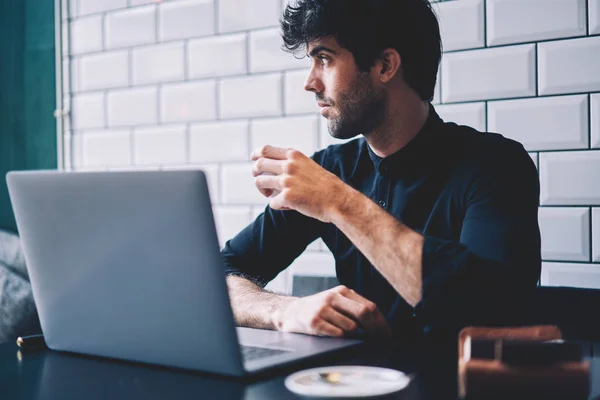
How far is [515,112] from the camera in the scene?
176 centimetres

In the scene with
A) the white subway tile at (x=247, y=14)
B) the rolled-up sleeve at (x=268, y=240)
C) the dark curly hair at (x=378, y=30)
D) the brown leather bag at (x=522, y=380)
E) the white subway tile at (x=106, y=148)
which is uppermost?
the white subway tile at (x=247, y=14)

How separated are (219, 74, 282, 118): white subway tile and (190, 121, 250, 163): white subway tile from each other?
0.13 ft

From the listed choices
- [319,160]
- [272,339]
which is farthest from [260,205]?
[272,339]

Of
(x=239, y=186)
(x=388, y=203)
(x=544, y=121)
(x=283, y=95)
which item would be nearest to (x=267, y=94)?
(x=283, y=95)

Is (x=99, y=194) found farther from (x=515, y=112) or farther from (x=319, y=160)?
(x=515, y=112)

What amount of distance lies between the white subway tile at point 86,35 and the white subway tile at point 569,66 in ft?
5.03

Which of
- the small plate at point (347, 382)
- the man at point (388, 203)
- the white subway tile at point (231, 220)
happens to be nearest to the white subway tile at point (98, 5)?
the white subway tile at point (231, 220)

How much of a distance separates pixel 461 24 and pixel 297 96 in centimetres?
53

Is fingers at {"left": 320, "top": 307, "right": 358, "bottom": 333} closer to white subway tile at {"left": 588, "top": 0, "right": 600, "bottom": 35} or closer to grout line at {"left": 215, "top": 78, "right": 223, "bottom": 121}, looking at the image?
white subway tile at {"left": 588, "top": 0, "right": 600, "bottom": 35}

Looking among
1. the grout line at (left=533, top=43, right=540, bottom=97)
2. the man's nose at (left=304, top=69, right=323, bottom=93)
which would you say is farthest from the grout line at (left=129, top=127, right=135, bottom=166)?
the grout line at (left=533, top=43, right=540, bottom=97)

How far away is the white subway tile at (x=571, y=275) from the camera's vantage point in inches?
65.4

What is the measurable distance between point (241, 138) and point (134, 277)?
1359mm

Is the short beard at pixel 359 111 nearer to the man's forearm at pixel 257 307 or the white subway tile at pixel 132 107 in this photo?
the man's forearm at pixel 257 307

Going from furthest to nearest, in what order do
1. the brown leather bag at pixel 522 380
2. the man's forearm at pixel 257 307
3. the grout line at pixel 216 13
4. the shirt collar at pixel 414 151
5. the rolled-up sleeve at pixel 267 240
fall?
the grout line at pixel 216 13 → the rolled-up sleeve at pixel 267 240 → the shirt collar at pixel 414 151 → the man's forearm at pixel 257 307 → the brown leather bag at pixel 522 380
